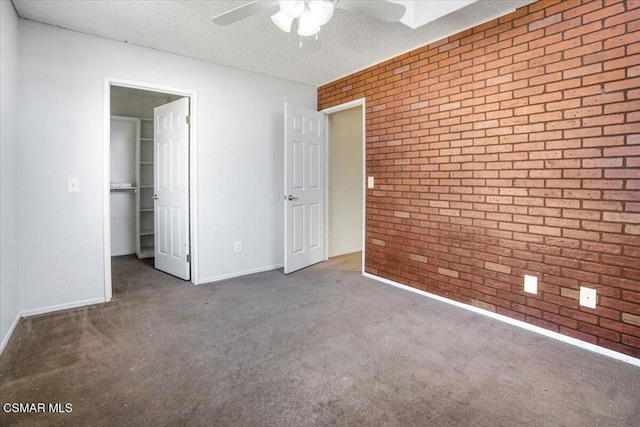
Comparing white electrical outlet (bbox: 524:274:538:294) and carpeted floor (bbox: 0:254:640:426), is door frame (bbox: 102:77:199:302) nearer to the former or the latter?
carpeted floor (bbox: 0:254:640:426)

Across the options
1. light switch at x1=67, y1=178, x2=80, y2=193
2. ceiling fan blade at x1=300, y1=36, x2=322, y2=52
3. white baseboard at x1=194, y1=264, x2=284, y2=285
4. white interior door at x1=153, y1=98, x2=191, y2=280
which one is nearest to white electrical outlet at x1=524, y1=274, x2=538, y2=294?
ceiling fan blade at x1=300, y1=36, x2=322, y2=52

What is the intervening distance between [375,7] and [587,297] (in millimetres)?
2228

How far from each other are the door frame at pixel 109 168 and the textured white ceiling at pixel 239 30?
1.24ft

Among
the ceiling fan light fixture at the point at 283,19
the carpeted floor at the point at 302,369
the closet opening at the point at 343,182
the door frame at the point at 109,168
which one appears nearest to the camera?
the carpeted floor at the point at 302,369

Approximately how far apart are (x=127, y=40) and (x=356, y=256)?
12.1 feet

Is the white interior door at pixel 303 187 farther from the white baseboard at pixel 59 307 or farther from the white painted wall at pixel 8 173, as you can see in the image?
the white painted wall at pixel 8 173

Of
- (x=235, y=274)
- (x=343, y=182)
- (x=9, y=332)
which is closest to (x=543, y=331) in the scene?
(x=235, y=274)

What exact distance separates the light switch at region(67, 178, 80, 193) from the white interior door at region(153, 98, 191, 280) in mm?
968

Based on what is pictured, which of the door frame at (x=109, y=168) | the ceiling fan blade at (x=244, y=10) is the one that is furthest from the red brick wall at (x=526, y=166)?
the door frame at (x=109, y=168)

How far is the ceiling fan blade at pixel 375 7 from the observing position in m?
1.76

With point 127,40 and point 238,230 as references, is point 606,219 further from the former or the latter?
point 127,40

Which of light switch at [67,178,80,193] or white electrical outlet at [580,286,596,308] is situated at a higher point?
light switch at [67,178,80,193]

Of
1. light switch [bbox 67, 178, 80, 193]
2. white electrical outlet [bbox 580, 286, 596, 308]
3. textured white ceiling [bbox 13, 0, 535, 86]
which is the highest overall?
textured white ceiling [bbox 13, 0, 535, 86]

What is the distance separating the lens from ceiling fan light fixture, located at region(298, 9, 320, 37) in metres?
1.79
